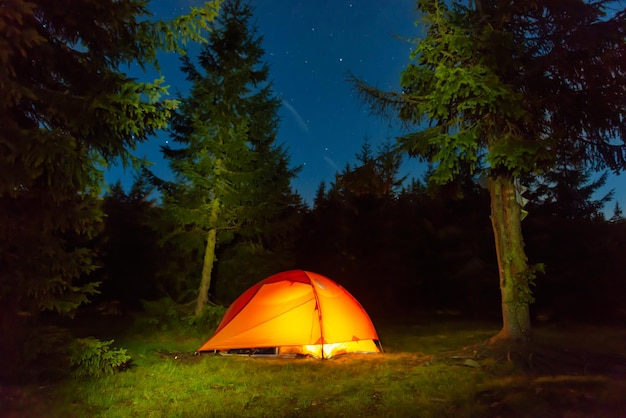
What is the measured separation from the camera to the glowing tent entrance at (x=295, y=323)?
9742mm

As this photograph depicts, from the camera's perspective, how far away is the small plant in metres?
6.65

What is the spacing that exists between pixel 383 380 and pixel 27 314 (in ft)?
16.1


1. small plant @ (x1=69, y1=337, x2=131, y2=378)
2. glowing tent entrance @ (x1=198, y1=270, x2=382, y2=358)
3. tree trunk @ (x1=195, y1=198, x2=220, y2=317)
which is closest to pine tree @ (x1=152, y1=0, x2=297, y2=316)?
tree trunk @ (x1=195, y1=198, x2=220, y2=317)

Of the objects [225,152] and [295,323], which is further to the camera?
[225,152]

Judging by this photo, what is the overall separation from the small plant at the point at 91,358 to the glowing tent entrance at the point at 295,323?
2962 mm

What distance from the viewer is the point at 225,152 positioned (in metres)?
13.8

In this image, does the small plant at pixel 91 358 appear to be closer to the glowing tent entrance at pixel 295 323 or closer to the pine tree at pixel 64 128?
the pine tree at pixel 64 128

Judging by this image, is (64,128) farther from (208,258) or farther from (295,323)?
(208,258)

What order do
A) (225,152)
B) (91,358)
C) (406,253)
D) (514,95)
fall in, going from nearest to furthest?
(91,358)
(514,95)
(225,152)
(406,253)

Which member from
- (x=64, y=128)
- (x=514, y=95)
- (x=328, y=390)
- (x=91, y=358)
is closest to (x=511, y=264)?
(x=514, y=95)

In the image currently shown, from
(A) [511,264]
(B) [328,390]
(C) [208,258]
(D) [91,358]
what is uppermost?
(C) [208,258]

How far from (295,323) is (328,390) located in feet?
10.0

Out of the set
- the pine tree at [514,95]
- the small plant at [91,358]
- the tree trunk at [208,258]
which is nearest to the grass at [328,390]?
the small plant at [91,358]

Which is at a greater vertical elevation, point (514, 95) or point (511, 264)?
point (514, 95)
